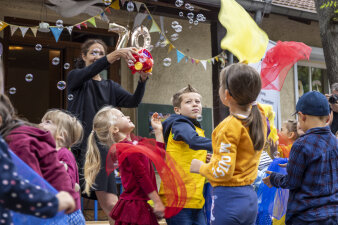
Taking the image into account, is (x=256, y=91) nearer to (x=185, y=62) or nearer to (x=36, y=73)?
(x=185, y=62)

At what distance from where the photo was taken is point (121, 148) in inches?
134

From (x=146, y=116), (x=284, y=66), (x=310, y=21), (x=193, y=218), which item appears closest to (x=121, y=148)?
(x=193, y=218)

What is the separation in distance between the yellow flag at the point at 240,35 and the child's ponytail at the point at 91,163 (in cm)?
123

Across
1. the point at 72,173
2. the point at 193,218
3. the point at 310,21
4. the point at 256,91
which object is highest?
the point at 310,21

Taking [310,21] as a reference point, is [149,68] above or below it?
below

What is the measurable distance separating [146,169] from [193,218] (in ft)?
2.10

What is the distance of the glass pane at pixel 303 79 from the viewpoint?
10.9 meters

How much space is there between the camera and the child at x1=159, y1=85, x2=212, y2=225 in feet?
12.2

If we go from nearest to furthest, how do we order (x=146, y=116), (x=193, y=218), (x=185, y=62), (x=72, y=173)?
(x=72, y=173), (x=193, y=218), (x=146, y=116), (x=185, y=62)

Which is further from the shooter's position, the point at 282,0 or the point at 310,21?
the point at 310,21

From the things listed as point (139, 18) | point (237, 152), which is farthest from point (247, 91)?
point (139, 18)

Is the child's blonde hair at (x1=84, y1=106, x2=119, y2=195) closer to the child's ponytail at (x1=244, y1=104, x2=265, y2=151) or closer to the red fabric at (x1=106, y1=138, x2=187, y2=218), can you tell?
the red fabric at (x1=106, y1=138, x2=187, y2=218)

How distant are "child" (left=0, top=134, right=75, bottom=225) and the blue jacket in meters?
1.92

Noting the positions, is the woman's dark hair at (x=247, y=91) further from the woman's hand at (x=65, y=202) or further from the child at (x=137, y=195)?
the woman's hand at (x=65, y=202)
